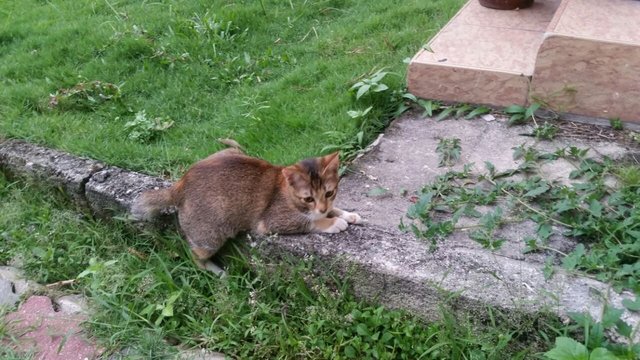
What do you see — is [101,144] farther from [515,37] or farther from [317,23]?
[515,37]

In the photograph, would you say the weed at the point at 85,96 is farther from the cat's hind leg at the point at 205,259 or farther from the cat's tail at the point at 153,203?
the cat's hind leg at the point at 205,259

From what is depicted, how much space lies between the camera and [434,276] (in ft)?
10.9

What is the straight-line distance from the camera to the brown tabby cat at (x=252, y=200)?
12.3 feet

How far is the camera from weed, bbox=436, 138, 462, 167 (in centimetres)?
437

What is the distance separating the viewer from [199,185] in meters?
3.90

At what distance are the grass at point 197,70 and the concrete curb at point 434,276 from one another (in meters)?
1.07

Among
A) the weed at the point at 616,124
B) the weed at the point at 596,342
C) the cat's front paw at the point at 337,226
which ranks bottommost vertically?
the weed at the point at 616,124

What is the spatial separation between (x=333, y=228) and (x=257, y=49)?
2.85 m

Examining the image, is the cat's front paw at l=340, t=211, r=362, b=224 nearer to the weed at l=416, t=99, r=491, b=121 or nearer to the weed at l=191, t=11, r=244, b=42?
the weed at l=416, t=99, r=491, b=121

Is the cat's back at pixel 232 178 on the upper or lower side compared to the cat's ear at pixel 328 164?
lower

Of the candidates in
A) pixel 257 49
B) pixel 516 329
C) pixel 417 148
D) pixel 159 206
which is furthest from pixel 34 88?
pixel 516 329

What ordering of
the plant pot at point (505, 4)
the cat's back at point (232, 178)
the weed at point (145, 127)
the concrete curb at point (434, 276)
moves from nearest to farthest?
the concrete curb at point (434, 276)
the cat's back at point (232, 178)
the weed at point (145, 127)
the plant pot at point (505, 4)

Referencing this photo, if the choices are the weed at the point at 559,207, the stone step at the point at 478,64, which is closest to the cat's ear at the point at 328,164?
the weed at the point at 559,207

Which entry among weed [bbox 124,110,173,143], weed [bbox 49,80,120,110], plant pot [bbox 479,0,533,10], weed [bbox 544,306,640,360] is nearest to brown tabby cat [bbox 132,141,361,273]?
weed [bbox 124,110,173,143]
